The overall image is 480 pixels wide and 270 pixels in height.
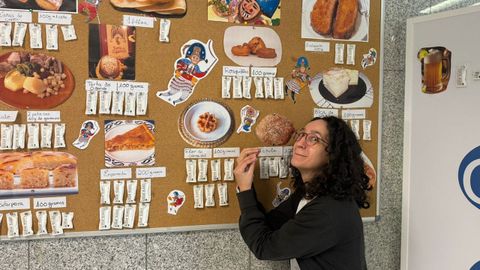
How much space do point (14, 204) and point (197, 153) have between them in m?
0.63

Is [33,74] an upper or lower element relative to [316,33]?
lower

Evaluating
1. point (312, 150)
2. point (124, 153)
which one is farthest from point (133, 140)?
point (312, 150)

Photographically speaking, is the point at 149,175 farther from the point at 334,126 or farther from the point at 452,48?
the point at 452,48

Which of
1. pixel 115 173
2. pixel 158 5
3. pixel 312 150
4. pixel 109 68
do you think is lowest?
pixel 115 173

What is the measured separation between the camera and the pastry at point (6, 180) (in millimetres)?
1330

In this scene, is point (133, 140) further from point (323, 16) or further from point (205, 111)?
point (323, 16)

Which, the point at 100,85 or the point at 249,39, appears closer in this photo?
the point at 100,85

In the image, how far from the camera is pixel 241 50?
5.01ft

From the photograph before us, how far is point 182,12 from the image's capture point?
146 cm

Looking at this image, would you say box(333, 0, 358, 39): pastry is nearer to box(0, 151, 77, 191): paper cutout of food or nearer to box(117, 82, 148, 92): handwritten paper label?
box(117, 82, 148, 92): handwritten paper label

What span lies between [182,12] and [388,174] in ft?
3.54

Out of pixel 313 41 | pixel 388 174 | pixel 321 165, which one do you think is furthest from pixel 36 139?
pixel 388 174

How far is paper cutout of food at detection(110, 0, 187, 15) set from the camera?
1406 mm

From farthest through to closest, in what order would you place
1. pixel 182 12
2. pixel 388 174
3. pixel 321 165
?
pixel 388 174 → pixel 182 12 → pixel 321 165
